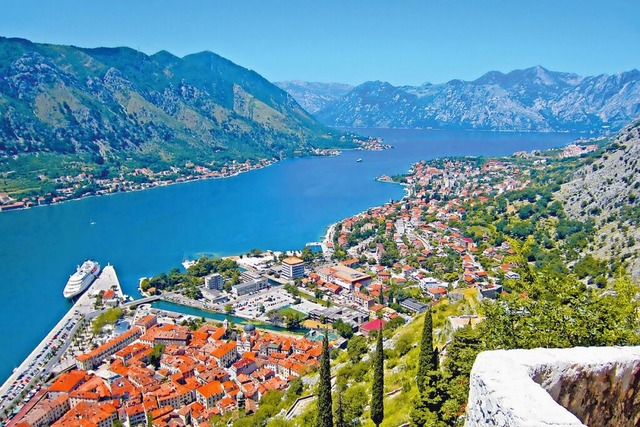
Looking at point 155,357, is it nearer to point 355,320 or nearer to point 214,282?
point 214,282

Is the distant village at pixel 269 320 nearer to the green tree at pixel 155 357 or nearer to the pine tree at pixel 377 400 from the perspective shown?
the green tree at pixel 155 357

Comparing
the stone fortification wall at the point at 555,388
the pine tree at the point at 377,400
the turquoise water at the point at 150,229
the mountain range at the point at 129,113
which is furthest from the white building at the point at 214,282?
the mountain range at the point at 129,113

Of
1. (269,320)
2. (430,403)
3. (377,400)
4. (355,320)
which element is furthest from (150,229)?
(430,403)

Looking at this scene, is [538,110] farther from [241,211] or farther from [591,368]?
[591,368]

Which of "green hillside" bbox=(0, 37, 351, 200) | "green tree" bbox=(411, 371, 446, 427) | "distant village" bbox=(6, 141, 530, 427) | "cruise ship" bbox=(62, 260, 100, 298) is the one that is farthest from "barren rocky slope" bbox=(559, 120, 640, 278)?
"green hillside" bbox=(0, 37, 351, 200)

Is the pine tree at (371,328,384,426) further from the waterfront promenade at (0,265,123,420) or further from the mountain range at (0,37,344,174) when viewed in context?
the mountain range at (0,37,344,174)
